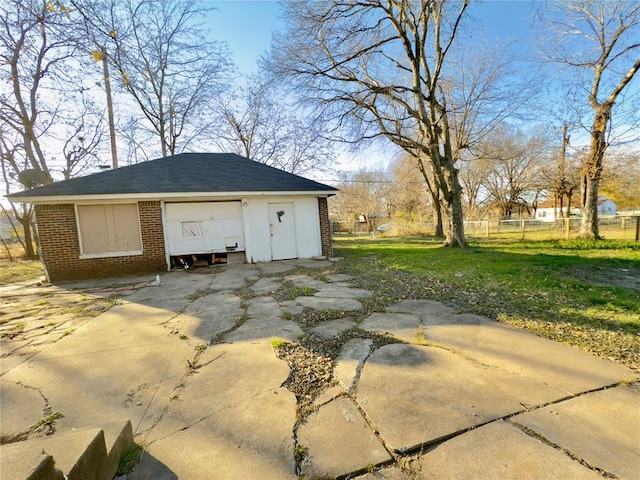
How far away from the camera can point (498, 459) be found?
4.62 ft

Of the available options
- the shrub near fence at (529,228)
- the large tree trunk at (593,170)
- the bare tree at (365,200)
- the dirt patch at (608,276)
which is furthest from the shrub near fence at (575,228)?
the bare tree at (365,200)

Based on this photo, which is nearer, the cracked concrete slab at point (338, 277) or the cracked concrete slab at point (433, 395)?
the cracked concrete slab at point (433, 395)

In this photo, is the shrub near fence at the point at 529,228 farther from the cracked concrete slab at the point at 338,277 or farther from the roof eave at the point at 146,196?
the roof eave at the point at 146,196

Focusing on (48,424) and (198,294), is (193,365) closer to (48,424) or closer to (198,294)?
(48,424)

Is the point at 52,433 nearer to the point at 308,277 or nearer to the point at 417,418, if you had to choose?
the point at 417,418

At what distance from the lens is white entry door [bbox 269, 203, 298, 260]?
8.63 m

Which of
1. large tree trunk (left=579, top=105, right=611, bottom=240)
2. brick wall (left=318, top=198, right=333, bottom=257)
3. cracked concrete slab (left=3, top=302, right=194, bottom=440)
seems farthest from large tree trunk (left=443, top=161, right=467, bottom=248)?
cracked concrete slab (left=3, top=302, right=194, bottom=440)

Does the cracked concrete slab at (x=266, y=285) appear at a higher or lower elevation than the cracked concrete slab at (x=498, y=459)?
higher

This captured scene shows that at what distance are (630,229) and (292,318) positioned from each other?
1655cm

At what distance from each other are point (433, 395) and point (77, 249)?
887 cm

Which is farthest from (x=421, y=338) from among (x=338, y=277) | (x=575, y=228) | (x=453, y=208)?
(x=575, y=228)

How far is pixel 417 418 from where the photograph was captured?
172cm

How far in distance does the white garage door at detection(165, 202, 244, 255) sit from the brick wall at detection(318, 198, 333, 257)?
2.60m

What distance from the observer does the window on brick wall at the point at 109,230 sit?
7.10m
